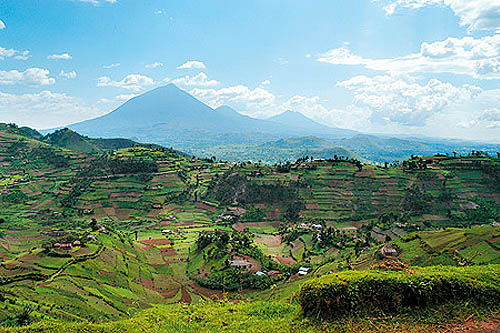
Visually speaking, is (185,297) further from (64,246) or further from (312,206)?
(312,206)

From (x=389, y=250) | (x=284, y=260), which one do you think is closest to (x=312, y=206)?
(x=284, y=260)

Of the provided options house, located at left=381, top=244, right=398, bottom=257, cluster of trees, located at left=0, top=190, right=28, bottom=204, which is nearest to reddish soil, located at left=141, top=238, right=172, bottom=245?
house, located at left=381, top=244, right=398, bottom=257

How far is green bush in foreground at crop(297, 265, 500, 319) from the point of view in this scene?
1238 centimetres

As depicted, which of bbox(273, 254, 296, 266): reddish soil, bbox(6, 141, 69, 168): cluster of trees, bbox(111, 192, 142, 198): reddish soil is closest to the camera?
bbox(273, 254, 296, 266): reddish soil

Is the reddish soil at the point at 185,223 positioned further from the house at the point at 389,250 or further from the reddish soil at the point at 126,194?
the house at the point at 389,250

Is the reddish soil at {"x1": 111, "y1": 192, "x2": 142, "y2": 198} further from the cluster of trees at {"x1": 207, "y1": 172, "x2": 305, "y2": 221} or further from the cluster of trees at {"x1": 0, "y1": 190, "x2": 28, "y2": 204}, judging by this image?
the cluster of trees at {"x1": 0, "y1": 190, "x2": 28, "y2": 204}

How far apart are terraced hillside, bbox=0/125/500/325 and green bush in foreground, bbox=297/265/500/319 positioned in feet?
49.2

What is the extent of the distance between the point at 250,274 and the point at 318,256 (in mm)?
13515

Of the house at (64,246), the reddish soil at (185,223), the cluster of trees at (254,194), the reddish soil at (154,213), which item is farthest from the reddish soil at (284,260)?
the reddish soil at (154,213)

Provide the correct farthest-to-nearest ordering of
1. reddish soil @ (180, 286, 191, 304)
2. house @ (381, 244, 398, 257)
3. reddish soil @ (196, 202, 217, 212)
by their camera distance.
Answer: reddish soil @ (196, 202, 217, 212)
reddish soil @ (180, 286, 191, 304)
house @ (381, 244, 398, 257)

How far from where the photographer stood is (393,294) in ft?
41.3

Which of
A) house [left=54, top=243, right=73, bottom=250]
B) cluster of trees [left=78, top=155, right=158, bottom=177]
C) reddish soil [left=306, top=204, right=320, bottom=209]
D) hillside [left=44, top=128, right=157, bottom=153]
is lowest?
reddish soil [left=306, top=204, right=320, bottom=209]

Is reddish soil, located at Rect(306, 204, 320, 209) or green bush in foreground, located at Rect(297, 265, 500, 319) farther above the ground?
green bush in foreground, located at Rect(297, 265, 500, 319)

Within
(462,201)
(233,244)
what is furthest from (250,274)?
(462,201)
